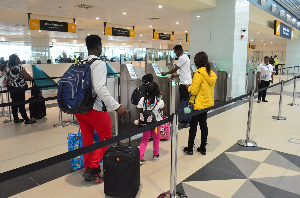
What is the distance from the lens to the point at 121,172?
246 centimetres

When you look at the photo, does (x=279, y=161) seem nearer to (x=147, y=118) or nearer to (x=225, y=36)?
(x=147, y=118)

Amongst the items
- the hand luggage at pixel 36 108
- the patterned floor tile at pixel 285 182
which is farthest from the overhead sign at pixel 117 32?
the patterned floor tile at pixel 285 182

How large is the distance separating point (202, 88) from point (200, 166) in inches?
43.8

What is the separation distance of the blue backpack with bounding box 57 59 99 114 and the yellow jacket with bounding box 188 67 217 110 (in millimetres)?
1637

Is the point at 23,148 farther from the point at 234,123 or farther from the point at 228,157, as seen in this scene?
the point at 234,123

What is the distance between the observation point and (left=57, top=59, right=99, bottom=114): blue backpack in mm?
2451

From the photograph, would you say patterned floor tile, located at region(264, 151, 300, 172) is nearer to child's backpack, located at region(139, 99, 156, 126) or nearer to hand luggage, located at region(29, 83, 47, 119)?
child's backpack, located at region(139, 99, 156, 126)

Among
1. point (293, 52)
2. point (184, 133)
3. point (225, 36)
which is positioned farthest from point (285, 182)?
point (293, 52)

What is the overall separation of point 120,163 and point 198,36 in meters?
6.82

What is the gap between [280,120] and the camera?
592cm

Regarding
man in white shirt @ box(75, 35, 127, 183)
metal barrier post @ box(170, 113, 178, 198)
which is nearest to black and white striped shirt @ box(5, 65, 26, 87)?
man in white shirt @ box(75, 35, 127, 183)

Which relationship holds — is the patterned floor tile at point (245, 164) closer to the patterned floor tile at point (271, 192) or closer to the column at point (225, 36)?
the patterned floor tile at point (271, 192)

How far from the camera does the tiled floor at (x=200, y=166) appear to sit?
108 inches

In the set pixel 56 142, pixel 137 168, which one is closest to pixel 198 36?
pixel 56 142
